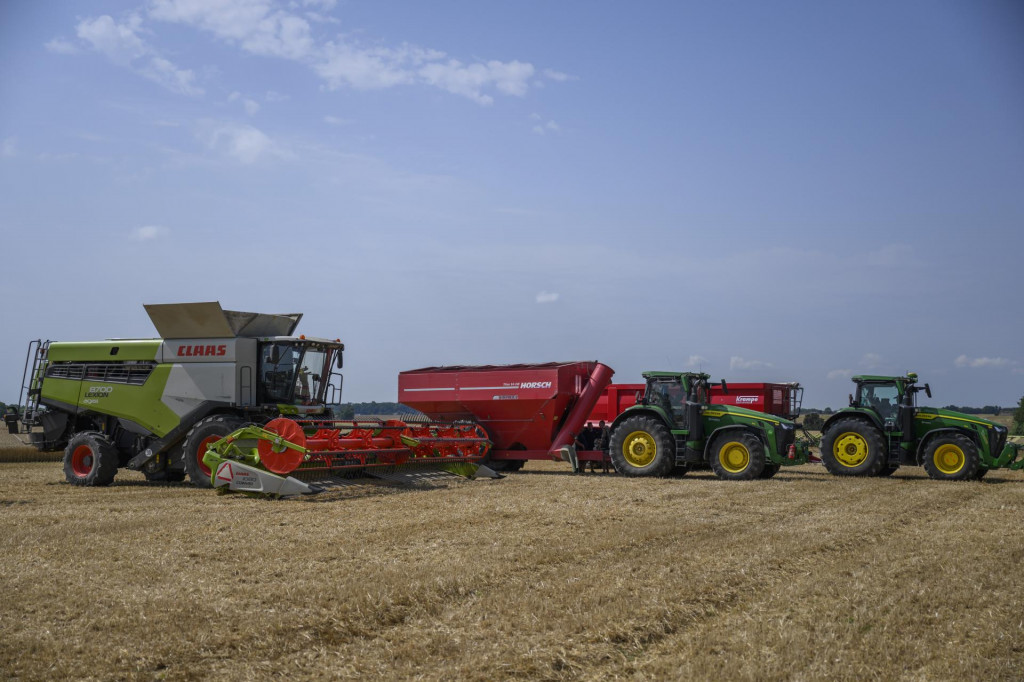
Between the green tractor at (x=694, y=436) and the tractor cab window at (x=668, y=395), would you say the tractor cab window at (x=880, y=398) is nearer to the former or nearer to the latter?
the green tractor at (x=694, y=436)

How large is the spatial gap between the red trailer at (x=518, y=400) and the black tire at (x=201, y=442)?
200 inches

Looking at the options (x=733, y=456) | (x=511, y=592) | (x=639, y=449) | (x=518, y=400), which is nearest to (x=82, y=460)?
(x=518, y=400)

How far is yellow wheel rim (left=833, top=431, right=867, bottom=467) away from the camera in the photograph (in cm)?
1596

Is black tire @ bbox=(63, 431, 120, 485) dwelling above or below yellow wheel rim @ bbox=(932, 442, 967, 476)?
below

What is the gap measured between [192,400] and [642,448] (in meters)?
7.64

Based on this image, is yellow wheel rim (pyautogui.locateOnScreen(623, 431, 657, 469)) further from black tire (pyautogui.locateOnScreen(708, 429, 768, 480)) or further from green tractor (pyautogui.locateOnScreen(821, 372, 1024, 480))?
green tractor (pyautogui.locateOnScreen(821, 372, 1024, 480))

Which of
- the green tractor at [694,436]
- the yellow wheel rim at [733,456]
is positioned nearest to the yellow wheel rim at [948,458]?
the green tractor at [694,436]

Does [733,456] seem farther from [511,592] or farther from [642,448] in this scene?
[511,592]

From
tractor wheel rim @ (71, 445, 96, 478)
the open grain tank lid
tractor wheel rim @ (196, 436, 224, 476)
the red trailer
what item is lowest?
tractor wheel rim @ (71, 445, 96, 478)

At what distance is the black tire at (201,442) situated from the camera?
538 inches

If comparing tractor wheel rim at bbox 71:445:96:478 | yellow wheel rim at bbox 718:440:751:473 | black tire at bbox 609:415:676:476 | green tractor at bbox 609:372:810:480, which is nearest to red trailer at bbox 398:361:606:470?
black tire at bbox 609:415:676:476

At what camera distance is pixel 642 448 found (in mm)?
16359

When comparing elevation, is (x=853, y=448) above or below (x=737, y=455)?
above

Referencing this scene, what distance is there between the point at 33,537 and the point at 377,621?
4.66 m
